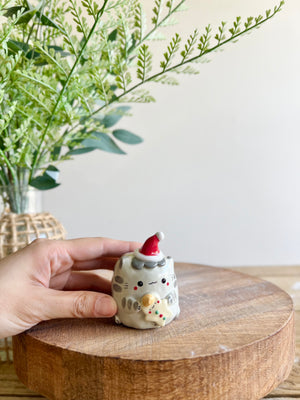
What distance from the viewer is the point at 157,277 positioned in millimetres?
639

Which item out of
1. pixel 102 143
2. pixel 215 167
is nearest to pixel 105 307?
pixel 102 143

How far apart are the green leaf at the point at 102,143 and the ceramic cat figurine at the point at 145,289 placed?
0.97ft

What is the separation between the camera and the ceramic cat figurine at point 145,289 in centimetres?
63

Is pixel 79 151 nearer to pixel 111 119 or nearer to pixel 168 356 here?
pixel 111 119

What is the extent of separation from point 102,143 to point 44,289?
1.21ft

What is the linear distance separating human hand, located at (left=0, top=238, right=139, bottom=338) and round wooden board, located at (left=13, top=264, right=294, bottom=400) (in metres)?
0.03

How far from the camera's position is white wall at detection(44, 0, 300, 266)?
152 centimetres

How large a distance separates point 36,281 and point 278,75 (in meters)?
1.22

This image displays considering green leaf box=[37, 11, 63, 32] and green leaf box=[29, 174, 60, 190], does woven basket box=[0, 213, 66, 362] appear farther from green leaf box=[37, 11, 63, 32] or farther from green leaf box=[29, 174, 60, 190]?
green leaf box=[37, 11, 63, 32]

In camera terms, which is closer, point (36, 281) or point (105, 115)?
point (36, 281)

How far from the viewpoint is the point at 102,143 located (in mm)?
888

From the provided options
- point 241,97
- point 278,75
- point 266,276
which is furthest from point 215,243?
point 278,75

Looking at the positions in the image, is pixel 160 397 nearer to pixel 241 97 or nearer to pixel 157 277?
pixel 157 277

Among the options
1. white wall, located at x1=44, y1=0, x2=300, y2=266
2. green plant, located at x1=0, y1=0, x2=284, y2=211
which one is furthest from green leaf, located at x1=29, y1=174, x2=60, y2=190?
white wall, located at x1=44, y1=0, x2=300, y2=266
